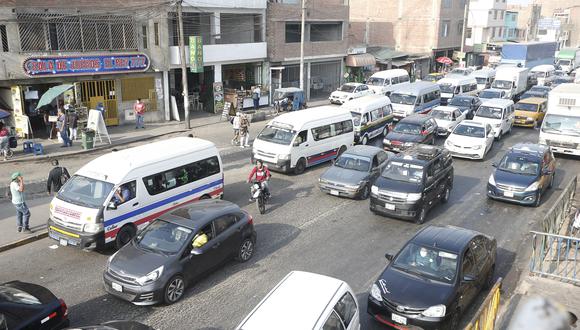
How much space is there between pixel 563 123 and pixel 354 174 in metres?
12.5

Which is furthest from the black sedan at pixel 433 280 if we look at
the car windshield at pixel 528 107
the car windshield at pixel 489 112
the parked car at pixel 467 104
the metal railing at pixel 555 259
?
the car windshield at pixel 528 107

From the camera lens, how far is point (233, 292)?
10922 millimetres

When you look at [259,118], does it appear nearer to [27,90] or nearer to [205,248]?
[27,90]

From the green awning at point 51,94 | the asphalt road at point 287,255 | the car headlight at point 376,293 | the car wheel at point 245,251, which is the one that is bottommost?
the asphalt road at point 287,255

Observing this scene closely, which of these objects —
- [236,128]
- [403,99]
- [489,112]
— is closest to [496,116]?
[489,112]

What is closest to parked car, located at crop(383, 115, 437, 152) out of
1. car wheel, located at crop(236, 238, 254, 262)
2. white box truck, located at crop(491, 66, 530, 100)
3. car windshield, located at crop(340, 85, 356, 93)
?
car wheel, located at crop(236, 238, 254, 262)

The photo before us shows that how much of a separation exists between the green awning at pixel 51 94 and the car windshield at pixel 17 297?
51.4 ft

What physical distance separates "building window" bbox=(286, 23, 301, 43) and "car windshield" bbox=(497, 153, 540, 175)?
88.5 ft

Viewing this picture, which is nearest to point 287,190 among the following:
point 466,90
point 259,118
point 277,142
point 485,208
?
point 277,142

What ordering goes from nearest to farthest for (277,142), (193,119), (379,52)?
(277,142)
(193,119)
(379,52)

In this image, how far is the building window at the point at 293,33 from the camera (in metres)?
41.6

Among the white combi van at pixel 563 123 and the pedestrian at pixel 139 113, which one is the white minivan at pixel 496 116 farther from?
the pedestrian at pixel 139 113

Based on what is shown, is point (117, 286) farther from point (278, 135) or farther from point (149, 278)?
point (278, 135)

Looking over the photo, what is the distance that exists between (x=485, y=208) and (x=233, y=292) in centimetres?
993
